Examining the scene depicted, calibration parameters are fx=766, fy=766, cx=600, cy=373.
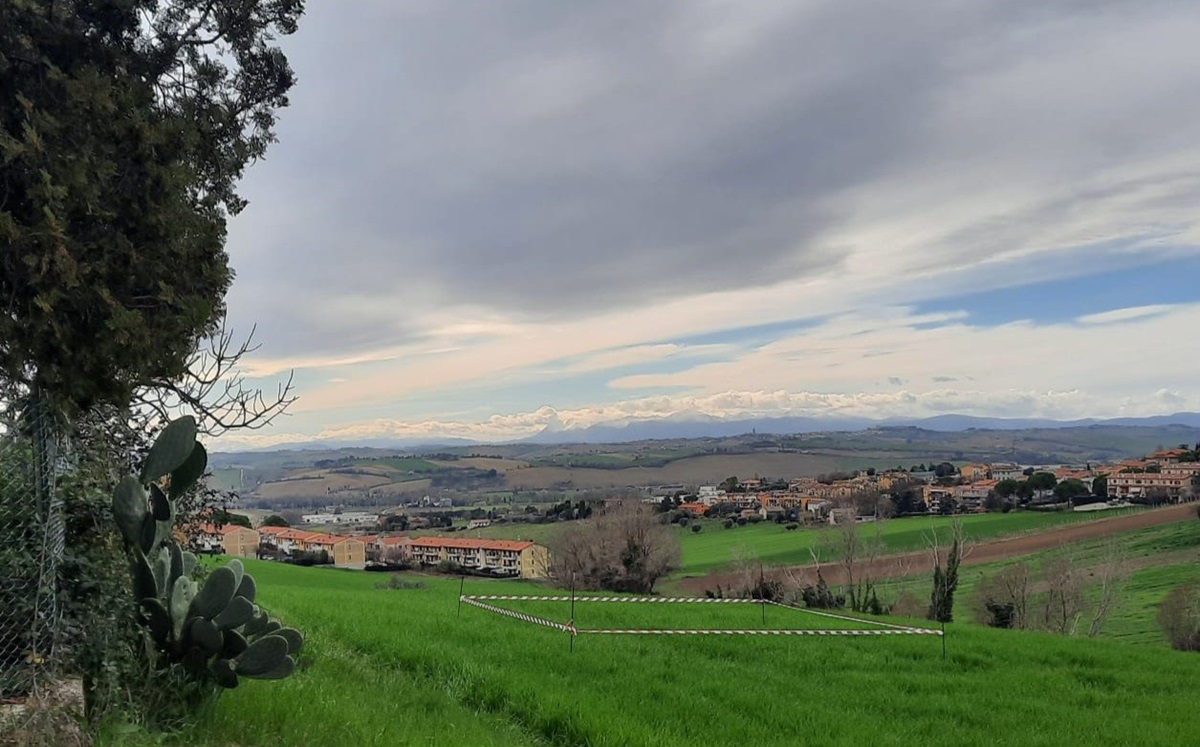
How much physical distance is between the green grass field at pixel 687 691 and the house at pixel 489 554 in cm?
3209

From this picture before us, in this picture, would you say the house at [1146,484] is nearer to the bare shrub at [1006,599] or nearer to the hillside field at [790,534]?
the hillside field at [790,534]

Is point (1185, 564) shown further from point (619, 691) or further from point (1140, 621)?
point (619, 691)

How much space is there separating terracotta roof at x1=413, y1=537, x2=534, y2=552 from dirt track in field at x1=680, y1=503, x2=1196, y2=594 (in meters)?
10.5

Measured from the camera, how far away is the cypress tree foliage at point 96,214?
5.71m

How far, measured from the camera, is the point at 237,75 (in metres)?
8.69

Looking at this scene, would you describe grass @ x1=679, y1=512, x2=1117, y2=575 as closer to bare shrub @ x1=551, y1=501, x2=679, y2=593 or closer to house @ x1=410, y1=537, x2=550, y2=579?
bare shrub @ x1=551, y1=501, x2=679, y2=593

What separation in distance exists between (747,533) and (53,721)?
62269mm

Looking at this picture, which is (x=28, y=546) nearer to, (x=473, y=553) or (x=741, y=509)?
(x=473, y=553)

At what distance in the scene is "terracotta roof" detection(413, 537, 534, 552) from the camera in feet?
155

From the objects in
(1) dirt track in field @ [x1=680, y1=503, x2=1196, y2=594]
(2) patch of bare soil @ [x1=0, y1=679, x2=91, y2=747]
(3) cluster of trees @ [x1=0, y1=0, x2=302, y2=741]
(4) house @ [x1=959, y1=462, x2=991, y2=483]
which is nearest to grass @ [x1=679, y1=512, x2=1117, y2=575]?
(1) dirt track in field @ [x1=680, y1=503, x2=1196, y2=594]

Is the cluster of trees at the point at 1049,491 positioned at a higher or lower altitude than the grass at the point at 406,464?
lower

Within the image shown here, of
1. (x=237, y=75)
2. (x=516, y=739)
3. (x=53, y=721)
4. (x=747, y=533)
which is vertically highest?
(x=237, y=75)

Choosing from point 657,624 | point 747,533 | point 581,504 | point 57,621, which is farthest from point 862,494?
point 57,621

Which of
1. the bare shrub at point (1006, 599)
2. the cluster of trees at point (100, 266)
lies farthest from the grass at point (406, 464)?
the cluster of trees at point (100, 266)
